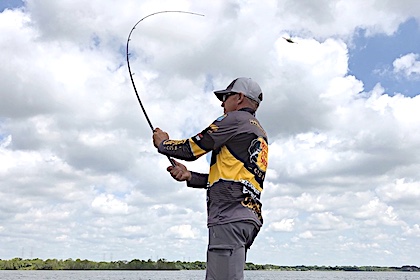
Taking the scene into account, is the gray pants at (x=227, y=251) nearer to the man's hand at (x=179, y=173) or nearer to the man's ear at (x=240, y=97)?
the man's hand at (x=179, y=173)

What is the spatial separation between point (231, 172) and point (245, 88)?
0.71 metres

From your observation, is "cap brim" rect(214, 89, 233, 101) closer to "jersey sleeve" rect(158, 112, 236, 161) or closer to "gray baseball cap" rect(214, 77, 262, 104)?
"gray baseball cap" rect(214, 77, 262, 104)

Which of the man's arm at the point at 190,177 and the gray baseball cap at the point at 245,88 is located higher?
the gray baseball cap at the point at 245,88

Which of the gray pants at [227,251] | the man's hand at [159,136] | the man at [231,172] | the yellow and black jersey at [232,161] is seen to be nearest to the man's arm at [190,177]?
the man at [231,172]

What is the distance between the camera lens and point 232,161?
5.10 m

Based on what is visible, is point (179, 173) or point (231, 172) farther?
point (179, 173)

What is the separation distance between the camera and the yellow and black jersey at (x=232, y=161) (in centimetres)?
500

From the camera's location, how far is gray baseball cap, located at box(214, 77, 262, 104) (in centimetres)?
532

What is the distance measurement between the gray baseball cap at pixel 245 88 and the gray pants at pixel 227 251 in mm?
1035

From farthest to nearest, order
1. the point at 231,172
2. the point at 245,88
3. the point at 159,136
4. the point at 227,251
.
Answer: the point at 159,136
the point at 245,88
the point at 231,172
the point at 227,251

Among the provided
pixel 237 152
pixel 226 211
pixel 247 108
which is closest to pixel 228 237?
pixel 226 211

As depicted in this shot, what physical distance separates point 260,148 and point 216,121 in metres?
0.41

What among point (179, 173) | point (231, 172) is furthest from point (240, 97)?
point (179, 173)

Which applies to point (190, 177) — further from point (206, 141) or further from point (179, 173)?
point (206, 141)
